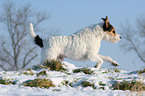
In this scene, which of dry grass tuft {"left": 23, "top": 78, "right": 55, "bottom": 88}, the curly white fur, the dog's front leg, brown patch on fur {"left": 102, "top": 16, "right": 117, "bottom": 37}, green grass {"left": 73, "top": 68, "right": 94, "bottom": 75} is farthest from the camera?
the dog's front leg

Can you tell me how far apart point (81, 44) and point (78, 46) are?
0.16 m

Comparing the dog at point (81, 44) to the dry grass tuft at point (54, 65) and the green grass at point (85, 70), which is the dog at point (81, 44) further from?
the green grass at point (85, 70)

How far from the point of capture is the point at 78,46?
8180 mm

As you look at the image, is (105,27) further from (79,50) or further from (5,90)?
(5,90)

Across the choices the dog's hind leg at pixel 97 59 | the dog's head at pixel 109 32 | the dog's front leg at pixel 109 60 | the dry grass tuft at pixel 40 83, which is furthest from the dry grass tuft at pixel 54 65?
the dog's head at pixel 109 32

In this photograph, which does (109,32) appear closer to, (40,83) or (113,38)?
(113,38)

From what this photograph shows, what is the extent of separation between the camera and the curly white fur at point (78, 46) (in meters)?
8.02

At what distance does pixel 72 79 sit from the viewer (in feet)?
19.3

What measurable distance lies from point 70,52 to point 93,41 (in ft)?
3.60

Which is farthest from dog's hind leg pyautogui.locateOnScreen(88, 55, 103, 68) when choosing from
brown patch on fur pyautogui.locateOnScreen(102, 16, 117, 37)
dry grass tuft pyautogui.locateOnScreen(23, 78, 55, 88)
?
dry grass tuft pyautogui.locateOnScreen(23, 78, 55, 88)

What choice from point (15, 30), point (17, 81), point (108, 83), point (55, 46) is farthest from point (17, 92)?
point (15, 30)

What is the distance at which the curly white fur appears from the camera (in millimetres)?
8023

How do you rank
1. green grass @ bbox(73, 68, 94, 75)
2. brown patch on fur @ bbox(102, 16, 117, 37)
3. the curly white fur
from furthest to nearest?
brown patch on fur @ bbox(102, 16, 117, 37) < the curly white fur < green grass @ bbox(73, 68, 94, 75)

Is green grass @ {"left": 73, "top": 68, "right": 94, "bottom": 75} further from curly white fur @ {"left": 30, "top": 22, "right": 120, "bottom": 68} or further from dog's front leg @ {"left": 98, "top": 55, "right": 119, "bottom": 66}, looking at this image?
dog's front leg @ {"left": 98, "top": 55, "right": 119, "bottom": 66}
